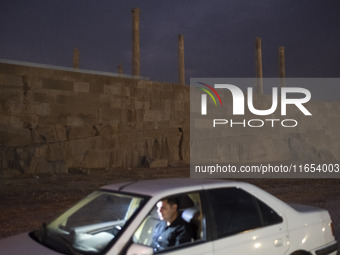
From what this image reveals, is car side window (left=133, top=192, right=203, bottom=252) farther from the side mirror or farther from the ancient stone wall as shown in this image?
the ancient stone wall

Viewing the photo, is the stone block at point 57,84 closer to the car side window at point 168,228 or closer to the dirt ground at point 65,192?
the dirt ground at point 65,192

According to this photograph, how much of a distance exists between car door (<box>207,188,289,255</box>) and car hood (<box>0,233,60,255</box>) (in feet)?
Result: 4.39

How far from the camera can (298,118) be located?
23.2 metres

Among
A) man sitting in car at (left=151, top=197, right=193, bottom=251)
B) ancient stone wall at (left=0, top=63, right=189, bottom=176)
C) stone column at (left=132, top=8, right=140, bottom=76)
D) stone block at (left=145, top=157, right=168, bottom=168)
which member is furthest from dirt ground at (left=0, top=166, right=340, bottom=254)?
stone column at (left=132, top=8, right=140, bottom=76)

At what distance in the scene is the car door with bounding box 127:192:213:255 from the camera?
9.02 feet

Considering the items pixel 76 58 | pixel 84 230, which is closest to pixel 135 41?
pixel 76 58

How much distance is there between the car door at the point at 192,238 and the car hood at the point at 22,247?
0.68 metres

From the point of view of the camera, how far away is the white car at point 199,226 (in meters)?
2.81

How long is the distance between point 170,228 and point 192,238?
0.72ft

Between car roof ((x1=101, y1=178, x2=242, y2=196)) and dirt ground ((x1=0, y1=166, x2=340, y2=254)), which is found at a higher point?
car roof ((x1=101, y1=178, x2=242, y2=196))

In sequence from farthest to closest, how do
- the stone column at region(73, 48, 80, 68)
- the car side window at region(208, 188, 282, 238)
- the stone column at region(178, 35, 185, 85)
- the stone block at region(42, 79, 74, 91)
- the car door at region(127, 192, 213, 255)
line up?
the stone column at region(73, 48, 80, 68)
the stone column at region(178, 35, 185, 85)
the stone block at region(42, 79, 74, 91)
the car side window at region(208, 188, 282, 238)
the car door at region(127, 192, 213, 255)

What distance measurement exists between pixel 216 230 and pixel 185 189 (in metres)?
0.42

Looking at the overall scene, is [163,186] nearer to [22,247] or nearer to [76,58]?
[22,247]

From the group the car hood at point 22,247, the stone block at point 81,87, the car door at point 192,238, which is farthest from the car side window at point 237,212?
the stone block at point 81,87
